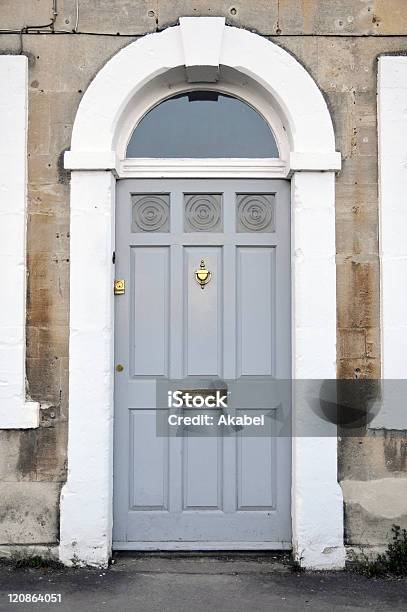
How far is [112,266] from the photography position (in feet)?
17.2

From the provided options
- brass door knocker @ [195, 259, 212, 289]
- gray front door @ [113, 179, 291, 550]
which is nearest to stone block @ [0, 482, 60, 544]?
gray front door @ [113, 179, 291, 550]

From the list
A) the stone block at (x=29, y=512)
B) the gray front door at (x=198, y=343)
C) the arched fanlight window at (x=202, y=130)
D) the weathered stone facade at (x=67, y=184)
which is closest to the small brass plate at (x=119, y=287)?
the gray front door at (x=198, y=343)

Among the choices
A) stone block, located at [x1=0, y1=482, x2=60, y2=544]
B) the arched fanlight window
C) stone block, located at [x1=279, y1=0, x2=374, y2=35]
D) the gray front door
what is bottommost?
stone block, located at [x1=0, y1=482, x2=60, y2=544]

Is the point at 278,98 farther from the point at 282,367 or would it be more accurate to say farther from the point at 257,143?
the point at 282,367

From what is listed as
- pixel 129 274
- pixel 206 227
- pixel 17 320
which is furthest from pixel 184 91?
pixel 17 320

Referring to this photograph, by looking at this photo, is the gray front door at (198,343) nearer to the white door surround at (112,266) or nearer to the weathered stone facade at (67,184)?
the white door surround at (112,266)

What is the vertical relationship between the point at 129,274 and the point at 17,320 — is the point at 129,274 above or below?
above

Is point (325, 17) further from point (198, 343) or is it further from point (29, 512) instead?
point (29, 512)

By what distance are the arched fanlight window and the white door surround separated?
0.26 metres

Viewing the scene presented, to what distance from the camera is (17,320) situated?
201 inches

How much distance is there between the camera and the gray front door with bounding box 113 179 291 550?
17.2 ft

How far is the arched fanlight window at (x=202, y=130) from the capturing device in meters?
5.44

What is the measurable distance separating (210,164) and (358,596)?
125 inches

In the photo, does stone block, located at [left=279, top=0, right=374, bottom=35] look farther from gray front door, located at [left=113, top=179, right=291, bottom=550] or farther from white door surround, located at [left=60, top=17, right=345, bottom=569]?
gray front door, located at [left=113, top=179, right=291, bottom=550]
